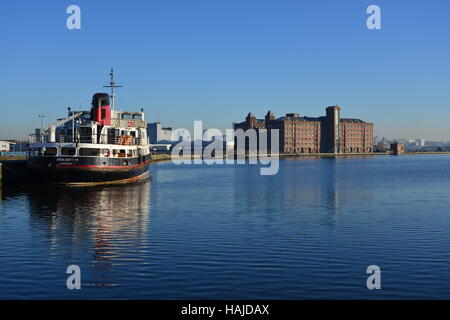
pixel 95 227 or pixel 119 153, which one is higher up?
pixel 119 153

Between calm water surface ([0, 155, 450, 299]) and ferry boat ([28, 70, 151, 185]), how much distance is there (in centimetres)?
1325

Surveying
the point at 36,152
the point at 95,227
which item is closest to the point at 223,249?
the point at 95,227

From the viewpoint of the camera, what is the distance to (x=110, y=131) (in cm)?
6975

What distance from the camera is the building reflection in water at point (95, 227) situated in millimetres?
22297

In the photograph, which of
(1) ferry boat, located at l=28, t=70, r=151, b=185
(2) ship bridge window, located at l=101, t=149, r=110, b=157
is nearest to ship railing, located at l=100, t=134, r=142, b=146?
(1) ferry boat, located at l=28, t=70, r=151, b=185

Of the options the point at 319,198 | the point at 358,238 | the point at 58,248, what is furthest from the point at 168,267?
the point at 319,198

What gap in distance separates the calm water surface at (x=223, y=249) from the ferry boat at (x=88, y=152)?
13248 millimetres

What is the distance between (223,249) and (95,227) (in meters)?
10.8

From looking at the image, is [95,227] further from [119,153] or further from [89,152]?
[119,153]

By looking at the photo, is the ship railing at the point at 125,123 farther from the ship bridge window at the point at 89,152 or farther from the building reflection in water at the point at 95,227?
the building reflection in water at the point at 95,227

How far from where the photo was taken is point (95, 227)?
3144 cm

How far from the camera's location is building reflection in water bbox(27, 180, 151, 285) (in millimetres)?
22297
